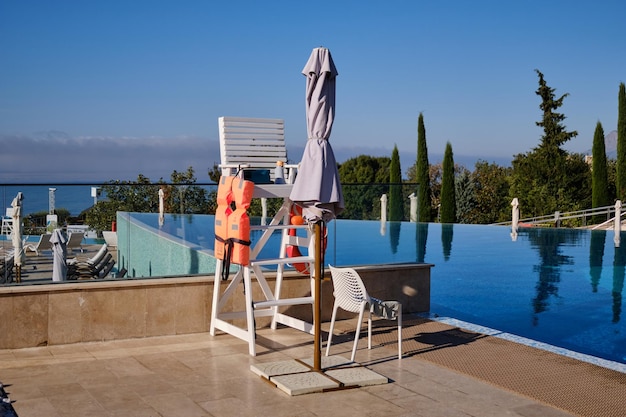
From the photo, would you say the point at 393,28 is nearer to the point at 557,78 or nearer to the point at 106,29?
the point at 557,78

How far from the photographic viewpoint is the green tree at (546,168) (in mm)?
27969

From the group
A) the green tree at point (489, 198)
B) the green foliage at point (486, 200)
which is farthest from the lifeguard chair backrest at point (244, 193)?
the green tree at point (489, 198)

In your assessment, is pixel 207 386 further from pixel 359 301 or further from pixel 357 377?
pixel 359 301

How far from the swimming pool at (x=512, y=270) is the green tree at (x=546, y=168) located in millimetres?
8346

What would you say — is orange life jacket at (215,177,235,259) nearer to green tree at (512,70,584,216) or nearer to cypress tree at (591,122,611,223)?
green tree at (512,70,584,216)

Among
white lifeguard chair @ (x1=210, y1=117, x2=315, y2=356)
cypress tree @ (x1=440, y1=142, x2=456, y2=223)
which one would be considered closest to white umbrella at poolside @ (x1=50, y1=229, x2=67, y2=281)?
white lifeguard chair @ (x1=210, y1=117, x2=315, y2=356)

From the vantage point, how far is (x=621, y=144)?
29.0 meters

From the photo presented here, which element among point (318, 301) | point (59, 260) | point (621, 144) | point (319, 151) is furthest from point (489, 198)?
point (318, 301)

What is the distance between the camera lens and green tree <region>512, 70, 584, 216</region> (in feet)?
91.8

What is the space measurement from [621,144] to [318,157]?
2613 cm

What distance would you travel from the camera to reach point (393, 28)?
2866cm

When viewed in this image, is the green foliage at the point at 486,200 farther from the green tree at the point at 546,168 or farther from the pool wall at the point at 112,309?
the pool wall at the point at 112,309

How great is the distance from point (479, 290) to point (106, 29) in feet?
97.6

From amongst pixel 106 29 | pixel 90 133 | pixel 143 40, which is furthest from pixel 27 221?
pixel 90 133
